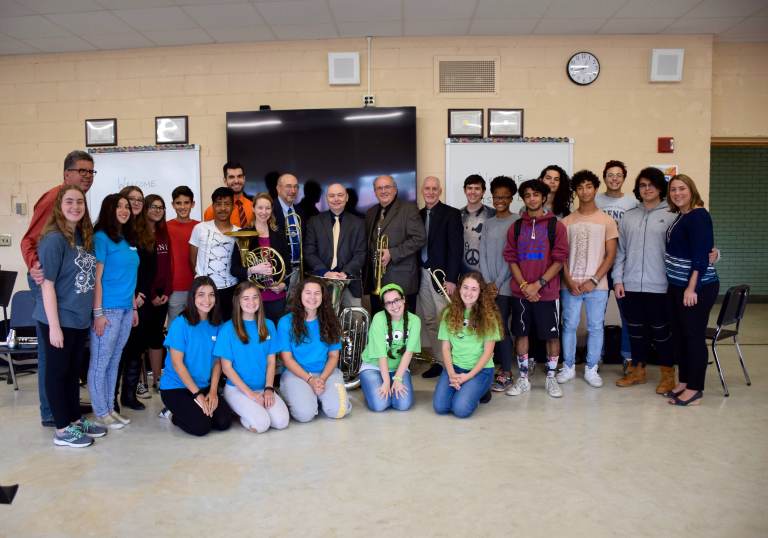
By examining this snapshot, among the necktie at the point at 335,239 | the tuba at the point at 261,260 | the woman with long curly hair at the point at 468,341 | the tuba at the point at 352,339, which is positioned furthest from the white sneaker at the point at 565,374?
the tuba at the point at 261,260

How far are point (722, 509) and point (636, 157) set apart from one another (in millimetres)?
3605

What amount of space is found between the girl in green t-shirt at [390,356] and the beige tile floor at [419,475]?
12cm

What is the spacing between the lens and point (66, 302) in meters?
2.77

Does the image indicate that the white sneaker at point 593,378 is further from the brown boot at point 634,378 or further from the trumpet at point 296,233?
the trumpet at point 296,233

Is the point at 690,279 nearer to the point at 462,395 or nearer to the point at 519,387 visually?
the point at 519,387

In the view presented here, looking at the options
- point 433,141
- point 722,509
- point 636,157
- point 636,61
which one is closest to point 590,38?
point 636,61

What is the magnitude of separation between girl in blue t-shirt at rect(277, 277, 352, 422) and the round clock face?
319cm

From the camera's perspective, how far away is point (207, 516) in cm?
214

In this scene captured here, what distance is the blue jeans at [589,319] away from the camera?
390 cm

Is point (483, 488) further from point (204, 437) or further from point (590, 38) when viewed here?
point (590, 38)

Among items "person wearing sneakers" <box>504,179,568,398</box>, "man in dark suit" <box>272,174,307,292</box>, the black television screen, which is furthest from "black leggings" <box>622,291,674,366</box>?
"man in dark suit" <box>272,174,307,292</box>

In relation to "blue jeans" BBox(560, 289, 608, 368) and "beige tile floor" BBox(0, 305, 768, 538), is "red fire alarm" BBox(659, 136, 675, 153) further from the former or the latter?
"beige tile floor" BBox(0, 305, 768, 538)

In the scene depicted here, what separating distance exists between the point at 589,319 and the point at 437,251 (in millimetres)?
1179

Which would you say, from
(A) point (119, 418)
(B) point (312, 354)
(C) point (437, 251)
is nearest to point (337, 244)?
(C) point (437, 251)
